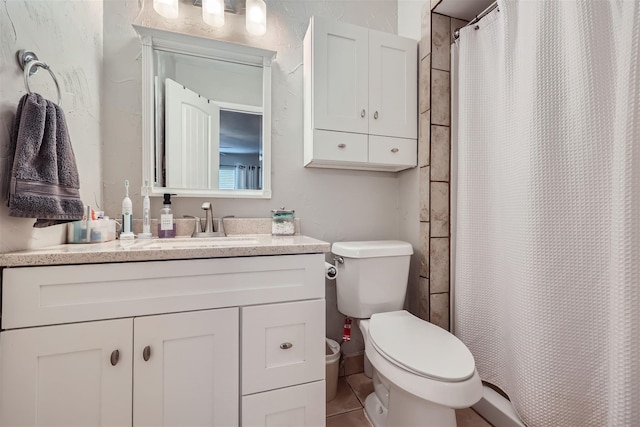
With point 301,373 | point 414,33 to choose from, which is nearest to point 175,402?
point 301,373

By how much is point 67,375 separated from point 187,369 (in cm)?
32

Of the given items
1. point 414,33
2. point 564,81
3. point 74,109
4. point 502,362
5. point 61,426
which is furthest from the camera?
point 414,33

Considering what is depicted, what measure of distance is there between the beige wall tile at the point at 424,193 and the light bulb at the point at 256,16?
117 cm

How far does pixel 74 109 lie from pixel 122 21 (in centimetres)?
57

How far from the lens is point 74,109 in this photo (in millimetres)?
1098

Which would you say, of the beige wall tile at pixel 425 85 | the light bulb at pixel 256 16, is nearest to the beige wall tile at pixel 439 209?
the beige wall tile at pixel 425 85

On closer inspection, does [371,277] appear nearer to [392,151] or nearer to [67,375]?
[392,151]

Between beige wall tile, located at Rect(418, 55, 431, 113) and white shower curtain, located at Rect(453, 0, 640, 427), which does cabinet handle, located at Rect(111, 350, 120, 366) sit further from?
beige wall tile, located at Rect(418, 55, 431, 113)

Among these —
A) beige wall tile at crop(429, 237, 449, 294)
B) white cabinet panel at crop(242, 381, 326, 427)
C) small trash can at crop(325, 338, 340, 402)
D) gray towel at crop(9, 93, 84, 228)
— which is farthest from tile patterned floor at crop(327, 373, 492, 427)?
gray towel at crop(9, 93, 84, 228)

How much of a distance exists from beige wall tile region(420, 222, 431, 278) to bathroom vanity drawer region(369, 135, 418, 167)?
371mm

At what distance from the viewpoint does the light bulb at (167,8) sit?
132 centimetres

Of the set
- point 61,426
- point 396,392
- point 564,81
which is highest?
point 564,81

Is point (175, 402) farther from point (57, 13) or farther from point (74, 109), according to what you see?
point (57, 13)

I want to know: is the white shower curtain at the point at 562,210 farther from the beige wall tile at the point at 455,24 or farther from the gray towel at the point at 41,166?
the gray towel at the point at 41,166
